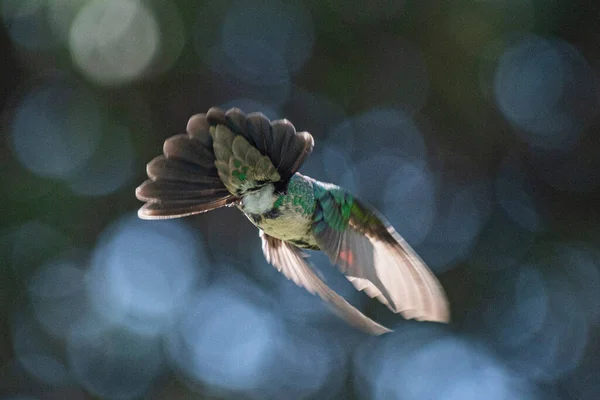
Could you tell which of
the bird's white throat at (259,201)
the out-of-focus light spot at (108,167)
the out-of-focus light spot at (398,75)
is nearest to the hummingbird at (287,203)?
the bird's white throat at (259,201)

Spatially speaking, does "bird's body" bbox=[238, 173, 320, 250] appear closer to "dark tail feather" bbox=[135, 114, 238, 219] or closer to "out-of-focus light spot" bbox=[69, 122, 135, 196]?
"dark tail feather" bbox=[135, 114, 238, 219]

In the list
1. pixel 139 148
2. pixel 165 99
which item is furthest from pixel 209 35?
pixel 139 148

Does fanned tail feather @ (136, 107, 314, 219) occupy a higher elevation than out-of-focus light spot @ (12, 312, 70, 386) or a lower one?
higher

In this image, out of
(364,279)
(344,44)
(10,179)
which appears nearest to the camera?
(364,279)

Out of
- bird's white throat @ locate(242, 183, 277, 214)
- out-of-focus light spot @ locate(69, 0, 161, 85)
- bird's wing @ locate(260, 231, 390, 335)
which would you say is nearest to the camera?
bird's white throat @ locate(242, 183, 277, 214)

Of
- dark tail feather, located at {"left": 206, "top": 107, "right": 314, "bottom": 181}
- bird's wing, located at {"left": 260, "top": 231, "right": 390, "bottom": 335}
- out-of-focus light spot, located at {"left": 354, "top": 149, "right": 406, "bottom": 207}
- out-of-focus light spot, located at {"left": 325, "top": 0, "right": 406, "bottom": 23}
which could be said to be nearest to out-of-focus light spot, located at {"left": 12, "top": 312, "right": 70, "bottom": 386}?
out-of-focus light spot, located at {"left": 354, "top": 149, "right": 406, "bottom": 207}

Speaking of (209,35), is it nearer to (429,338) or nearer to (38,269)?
(38,269)
